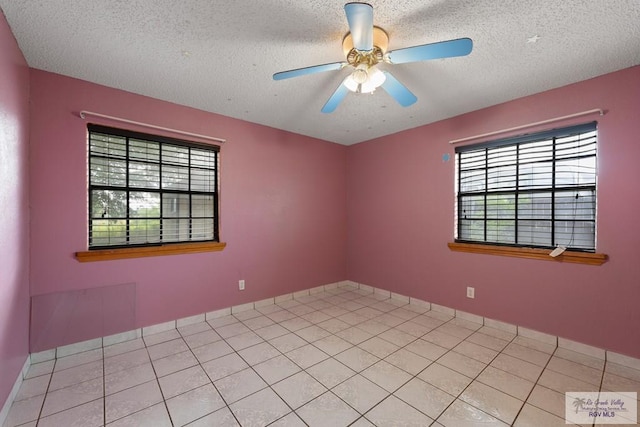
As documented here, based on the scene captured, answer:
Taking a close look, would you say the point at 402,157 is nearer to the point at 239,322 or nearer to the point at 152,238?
the point at 239,322

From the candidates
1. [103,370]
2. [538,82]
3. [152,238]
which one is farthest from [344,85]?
[103,370]

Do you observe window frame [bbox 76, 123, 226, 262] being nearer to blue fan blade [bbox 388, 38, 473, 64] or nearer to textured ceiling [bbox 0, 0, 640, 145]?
textured ceiling [bbox 0, 0, 640, 145]

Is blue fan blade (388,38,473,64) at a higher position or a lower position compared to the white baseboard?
higher

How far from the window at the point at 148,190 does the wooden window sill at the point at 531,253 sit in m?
3.07

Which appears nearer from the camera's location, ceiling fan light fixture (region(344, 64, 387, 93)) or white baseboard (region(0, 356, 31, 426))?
white baseboard (region(0, 356, 31, 426))

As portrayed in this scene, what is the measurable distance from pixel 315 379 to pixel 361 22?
2418 millimetres

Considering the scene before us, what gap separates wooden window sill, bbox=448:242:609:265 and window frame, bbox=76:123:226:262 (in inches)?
117

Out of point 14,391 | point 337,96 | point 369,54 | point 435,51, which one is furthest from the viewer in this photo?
point 337,96

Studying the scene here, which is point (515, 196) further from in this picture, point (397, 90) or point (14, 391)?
point (14, 391)

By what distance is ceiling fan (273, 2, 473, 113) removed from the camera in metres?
1.42

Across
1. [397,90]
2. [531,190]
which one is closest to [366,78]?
[397,90]

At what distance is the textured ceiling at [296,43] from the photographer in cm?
165

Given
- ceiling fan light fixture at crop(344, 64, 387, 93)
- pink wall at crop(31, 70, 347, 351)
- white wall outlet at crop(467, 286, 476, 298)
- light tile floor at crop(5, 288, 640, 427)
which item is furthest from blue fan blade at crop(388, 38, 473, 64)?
white wall outlet at crop(467, 286, 476, 298)

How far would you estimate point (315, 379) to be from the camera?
2.13 m
